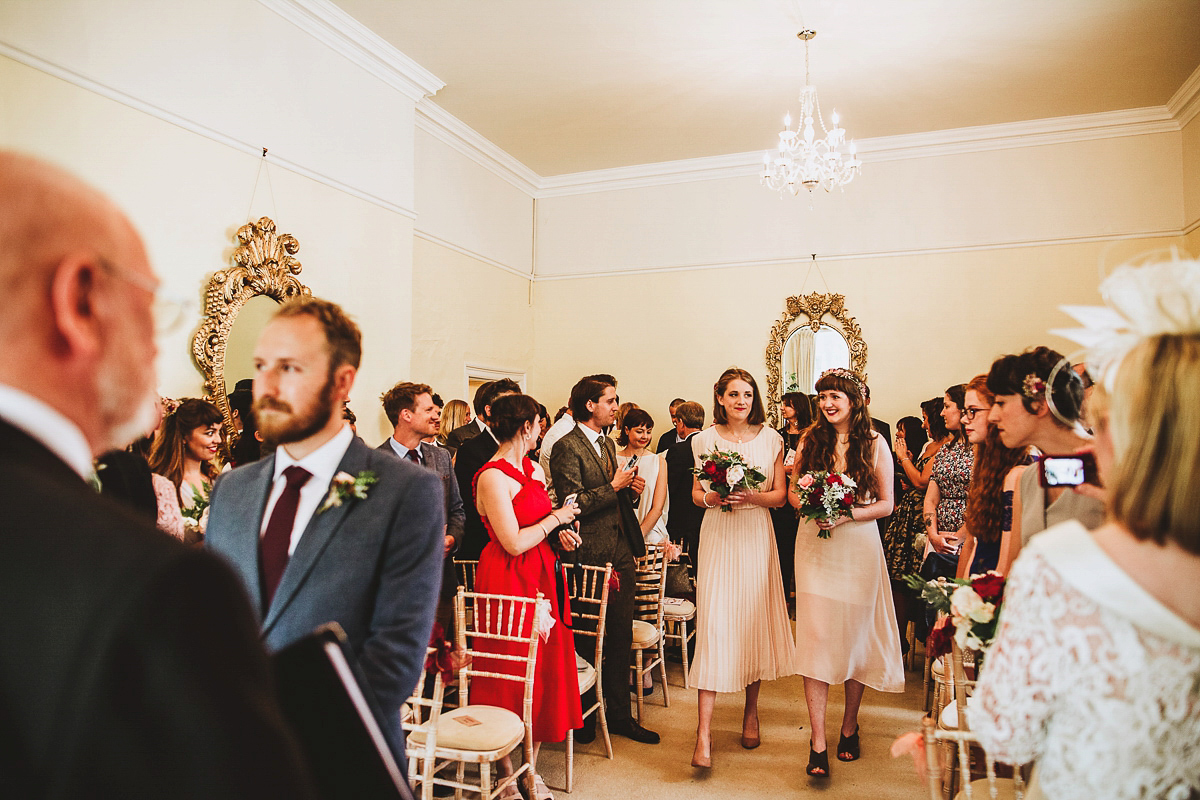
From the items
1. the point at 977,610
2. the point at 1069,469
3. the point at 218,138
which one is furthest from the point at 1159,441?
the point at 218,138

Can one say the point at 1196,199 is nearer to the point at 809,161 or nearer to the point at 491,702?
the point at 809,161

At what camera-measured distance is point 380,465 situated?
2.03 m

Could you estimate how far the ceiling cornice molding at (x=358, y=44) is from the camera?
5.86m

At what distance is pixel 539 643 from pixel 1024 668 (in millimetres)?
2809

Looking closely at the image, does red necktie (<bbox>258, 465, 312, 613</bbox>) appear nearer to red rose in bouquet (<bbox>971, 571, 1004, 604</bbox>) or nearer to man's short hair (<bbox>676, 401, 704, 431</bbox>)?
red rose in bouquet (<bbox>971, 571, 1004, 604</bbox>)

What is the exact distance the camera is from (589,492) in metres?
4.72

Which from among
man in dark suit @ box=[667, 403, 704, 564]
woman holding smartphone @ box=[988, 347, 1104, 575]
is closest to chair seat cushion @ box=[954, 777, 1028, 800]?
woman holding smartphone @ box=[988, 347, 1104, 575]

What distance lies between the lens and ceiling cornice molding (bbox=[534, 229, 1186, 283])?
8.05m

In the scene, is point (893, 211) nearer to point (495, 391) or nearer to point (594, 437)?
point (495, 391)

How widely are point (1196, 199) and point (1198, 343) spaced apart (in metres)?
8.10

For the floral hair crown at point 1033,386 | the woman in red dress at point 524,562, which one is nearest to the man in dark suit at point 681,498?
the woman in red dress at point 524,562

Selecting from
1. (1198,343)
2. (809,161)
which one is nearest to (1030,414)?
(1198,343)

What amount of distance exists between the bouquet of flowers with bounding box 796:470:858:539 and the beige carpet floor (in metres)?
1.49

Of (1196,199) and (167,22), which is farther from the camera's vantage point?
(1196,199)
